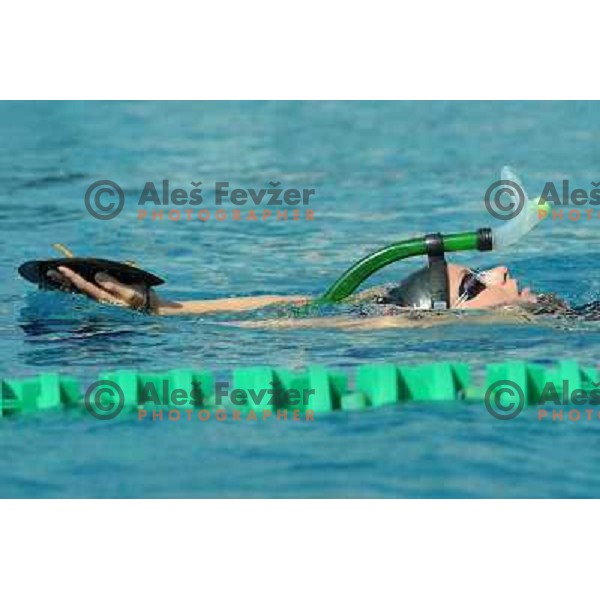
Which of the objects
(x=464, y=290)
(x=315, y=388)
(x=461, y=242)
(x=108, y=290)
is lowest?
(x=315, y=388)

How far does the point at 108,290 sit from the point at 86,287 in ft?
0.38

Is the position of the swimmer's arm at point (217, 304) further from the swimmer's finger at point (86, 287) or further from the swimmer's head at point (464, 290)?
the swimmer's head at point (464, 290)

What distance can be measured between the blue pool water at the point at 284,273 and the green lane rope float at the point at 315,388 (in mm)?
119

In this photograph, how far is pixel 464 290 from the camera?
22.1ft

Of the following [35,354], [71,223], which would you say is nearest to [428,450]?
[35,354]

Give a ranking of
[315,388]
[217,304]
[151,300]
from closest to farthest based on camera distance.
Answer: [315,388]
[151,300]
[217,304]

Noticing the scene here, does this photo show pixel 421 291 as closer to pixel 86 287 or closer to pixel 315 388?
pixel 315 388

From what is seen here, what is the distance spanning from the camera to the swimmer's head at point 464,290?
673 centimetres

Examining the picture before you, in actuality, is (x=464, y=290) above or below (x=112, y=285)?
below

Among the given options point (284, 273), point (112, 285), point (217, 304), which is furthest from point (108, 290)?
point (284, 273)

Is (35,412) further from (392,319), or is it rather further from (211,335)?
(392,319)

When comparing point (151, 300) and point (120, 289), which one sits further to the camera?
point (151, 300)

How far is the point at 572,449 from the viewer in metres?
5.31

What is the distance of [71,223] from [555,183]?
12.2ft
